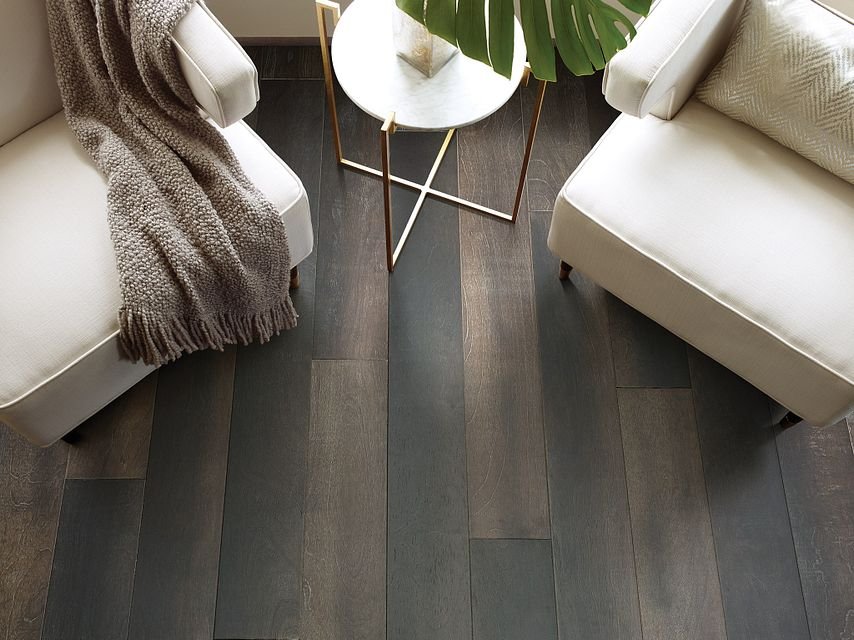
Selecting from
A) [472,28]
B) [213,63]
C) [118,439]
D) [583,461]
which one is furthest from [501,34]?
[118,439]

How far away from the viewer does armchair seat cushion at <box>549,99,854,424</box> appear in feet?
4.33

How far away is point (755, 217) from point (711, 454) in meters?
0.50

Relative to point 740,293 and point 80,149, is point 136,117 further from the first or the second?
point 740,293

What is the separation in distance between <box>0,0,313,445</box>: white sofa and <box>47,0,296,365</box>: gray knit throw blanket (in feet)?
0.12

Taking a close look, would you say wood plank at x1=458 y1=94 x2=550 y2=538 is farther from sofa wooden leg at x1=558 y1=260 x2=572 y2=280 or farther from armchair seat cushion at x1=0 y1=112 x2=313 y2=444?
armchair seat cushion at x1=0 y1=112 x2=313 y2=444

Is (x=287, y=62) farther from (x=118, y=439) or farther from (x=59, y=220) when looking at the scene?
(x=118, y=439)

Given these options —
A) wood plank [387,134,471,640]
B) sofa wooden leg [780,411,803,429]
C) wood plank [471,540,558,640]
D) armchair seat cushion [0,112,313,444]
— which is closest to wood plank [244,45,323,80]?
wood plank [387,134,471,640]

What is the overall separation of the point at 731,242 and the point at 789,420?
445 millimetres

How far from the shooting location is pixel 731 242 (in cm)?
136

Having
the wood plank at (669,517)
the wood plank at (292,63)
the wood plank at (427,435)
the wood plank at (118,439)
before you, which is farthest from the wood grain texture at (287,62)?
the wood plank at (669,517)

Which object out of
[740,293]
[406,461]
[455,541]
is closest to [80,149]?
[406,461]

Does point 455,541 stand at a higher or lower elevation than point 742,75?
lower

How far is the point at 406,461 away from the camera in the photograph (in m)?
1.58

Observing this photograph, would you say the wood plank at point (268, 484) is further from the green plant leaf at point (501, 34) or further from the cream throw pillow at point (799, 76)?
the cream throw pillow at point (799, 76)
